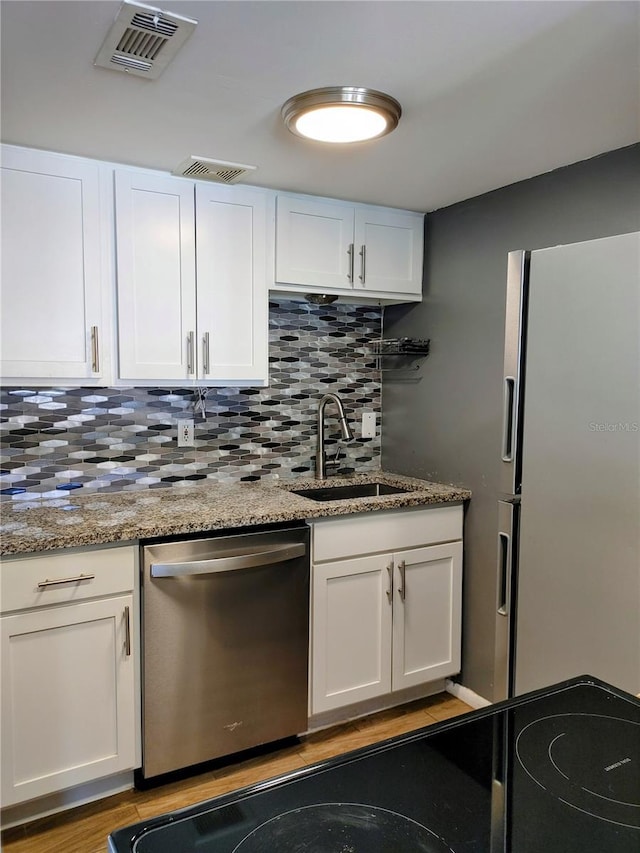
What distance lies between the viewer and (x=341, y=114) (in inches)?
69.3

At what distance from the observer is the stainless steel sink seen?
9.57 feet

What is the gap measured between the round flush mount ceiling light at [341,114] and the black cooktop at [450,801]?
1.53 metres

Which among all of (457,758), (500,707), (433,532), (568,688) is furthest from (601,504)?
(433,532)

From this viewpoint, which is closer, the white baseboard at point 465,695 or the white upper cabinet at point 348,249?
the white upper cabinet at point 348,249

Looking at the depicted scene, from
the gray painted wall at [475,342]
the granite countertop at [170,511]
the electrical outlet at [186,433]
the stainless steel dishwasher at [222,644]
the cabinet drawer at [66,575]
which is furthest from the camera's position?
the electrical outlet at [186,433]

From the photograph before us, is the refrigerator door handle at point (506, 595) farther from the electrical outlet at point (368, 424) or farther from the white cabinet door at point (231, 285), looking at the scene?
the electrical outlet at point (368, 424)

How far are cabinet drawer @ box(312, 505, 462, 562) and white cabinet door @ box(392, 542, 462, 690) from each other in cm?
5

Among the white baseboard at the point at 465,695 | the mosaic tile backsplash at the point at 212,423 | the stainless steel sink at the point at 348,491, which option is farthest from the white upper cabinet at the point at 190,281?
the white baseboard at the point at 465,695

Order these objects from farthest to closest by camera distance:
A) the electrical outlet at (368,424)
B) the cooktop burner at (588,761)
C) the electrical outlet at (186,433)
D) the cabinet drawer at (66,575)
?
the electrical outlet at (368,424), the electrical outlet at (186,433), the cabinet drawer at (66,575), the cooktop burner at (588,761)

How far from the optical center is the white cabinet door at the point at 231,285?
2451 millimetres

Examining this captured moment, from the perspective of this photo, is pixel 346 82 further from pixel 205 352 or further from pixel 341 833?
pixel 341 833

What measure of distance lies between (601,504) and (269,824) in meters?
1.21

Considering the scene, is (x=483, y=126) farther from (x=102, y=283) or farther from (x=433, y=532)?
(x=433, y=532)

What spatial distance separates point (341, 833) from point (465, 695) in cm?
222
